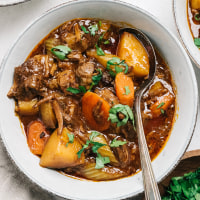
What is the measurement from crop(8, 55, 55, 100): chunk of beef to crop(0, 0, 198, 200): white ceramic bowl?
0.08 metres

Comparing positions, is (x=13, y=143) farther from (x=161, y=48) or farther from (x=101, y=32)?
(x=161, y=48)

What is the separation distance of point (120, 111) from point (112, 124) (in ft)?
0.64

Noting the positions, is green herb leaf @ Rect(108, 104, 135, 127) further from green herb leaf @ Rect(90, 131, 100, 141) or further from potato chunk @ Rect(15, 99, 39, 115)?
potato chunk @ Rect(15, 99, 39, 115)

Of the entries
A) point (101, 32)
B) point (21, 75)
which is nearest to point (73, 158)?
point (21, 75)

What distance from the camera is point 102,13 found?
303cm

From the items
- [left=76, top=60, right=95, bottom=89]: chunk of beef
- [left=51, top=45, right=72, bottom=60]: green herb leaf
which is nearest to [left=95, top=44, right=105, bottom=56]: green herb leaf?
[left=76, top=60, right=95, bottom=89]: chunk of beef

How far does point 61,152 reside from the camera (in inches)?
111

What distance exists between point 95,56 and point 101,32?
0.24 m

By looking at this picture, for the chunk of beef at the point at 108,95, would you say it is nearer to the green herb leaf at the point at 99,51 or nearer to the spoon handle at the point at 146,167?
the spoon handle at the point at 146,167

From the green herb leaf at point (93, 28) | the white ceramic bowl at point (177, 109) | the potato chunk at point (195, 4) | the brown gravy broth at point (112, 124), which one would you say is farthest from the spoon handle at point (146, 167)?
the potato chunk at point (195, 4)

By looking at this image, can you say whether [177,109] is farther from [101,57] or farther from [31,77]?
[31,77]

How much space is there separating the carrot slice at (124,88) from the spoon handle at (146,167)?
8 centimetres

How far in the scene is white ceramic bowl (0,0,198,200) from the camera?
113 inches

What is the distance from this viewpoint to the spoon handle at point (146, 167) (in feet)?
7.63
